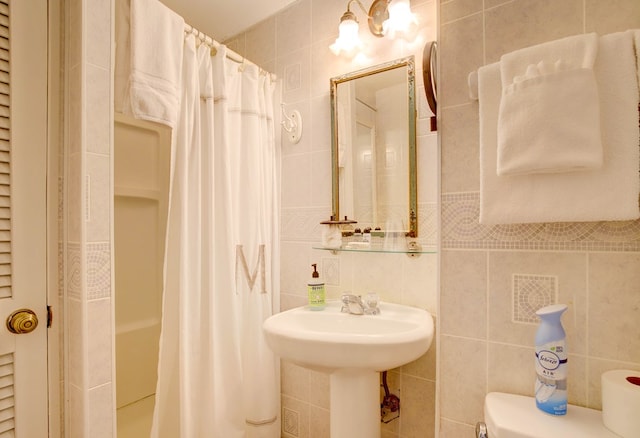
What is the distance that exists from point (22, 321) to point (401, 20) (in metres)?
1.72

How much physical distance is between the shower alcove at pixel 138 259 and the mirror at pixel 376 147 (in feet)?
3.72

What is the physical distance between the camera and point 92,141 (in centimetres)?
101

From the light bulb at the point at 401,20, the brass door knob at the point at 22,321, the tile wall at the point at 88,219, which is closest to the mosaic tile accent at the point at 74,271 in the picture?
the tile wall at the point at 88,219

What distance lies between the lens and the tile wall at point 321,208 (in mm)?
1350

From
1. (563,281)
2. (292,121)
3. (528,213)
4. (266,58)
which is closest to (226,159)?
(292,121)

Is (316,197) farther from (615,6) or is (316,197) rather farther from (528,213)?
(615,6)

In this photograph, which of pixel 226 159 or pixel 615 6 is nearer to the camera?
pixel 615 6

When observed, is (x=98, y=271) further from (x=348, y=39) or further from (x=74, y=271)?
(x=348, y=39)

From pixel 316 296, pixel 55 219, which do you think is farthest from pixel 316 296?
pixel 55 219

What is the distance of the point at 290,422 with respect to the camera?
1.74 m

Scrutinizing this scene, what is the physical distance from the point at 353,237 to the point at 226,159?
681mm

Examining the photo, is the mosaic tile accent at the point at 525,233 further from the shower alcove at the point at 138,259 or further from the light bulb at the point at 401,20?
the shower alcove at the point at 138,259

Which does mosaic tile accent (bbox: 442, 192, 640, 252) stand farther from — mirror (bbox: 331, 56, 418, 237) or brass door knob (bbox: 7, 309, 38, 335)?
brass door knob (bbox: 7, 309, 38, 335)

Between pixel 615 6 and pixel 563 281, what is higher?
pixel 615 6
